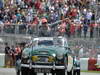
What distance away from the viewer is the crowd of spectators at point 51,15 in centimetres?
2848

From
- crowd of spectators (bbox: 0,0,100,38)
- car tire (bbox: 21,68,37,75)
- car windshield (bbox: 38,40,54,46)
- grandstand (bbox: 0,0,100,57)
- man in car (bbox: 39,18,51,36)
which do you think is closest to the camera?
car tire (bbox: 21,68,37,75)

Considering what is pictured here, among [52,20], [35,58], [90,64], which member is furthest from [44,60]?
[52,20]

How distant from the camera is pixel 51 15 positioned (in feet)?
105

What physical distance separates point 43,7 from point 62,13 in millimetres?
1930

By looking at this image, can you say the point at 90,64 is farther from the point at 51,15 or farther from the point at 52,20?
the point at 51,15

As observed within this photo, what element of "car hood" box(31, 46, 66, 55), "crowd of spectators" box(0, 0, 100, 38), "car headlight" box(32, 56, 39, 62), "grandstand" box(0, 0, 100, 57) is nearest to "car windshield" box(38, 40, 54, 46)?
"car hood" box(31, 46, 66, 55)

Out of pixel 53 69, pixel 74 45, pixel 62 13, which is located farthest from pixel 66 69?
pixel 62 13

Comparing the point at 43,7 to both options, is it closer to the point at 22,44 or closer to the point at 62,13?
the point at 62,13

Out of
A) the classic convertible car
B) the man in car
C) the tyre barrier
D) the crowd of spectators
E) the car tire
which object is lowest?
the tyre barrier

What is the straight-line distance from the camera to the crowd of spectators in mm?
28484

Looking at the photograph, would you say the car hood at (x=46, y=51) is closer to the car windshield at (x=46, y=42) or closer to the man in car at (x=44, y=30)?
the car windshield at (x=46, y=42)

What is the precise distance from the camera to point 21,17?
32.0 metres

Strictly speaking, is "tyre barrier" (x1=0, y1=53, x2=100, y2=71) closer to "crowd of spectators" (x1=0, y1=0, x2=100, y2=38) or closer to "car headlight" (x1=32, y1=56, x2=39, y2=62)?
"crowd of spectators" (x1=0, y1=0, x2=100, y2=38)

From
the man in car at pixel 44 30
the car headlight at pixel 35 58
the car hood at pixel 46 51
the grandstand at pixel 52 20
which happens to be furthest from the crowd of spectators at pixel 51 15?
the car headlight at pixel 35 58
